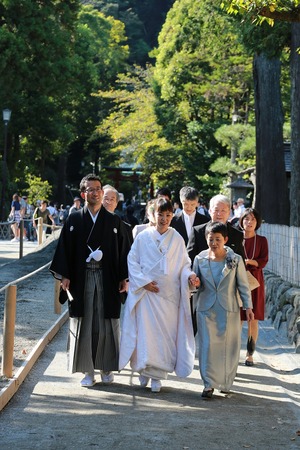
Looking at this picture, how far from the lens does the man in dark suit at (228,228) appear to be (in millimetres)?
10625

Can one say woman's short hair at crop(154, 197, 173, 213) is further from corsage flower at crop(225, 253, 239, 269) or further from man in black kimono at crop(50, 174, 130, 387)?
corsage flower at crop(225, 253, 239, 269)

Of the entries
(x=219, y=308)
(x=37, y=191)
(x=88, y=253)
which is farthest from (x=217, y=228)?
(x=37, y=191)

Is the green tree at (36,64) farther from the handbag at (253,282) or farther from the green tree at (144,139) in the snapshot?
the handbag at (253,282)

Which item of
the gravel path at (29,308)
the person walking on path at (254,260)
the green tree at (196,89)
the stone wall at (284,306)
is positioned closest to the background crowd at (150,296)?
the gravel path at (29,308)

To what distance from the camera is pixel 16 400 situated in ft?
29.1

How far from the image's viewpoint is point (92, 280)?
32.1 ft

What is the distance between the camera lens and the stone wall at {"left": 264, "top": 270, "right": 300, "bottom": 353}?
45.2 ft

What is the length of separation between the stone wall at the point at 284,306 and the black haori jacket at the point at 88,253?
158 inches

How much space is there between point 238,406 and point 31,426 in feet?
6.73

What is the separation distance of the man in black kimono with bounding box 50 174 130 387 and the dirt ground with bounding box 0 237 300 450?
280 mm

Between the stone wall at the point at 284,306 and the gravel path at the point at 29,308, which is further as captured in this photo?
the stone wall at the point at 284,306

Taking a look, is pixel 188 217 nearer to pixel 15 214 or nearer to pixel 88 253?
pixel 88 253

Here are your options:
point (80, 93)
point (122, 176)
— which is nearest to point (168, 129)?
point (80, 93)

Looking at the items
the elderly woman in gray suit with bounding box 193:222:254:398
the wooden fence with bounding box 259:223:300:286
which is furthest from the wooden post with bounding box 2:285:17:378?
the wooden fence with bounding box 259:223:300:286
